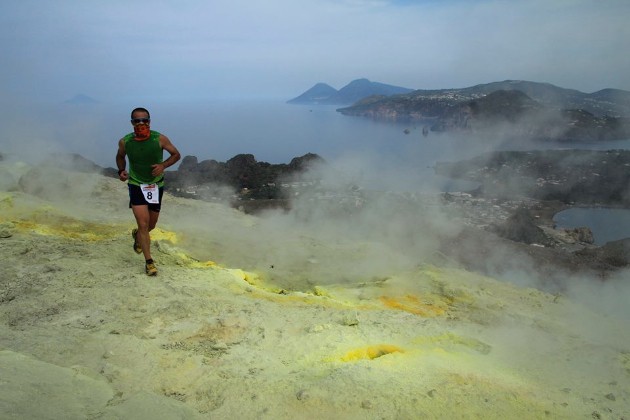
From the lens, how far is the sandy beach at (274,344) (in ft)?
9.41

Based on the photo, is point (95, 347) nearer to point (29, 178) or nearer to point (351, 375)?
point (351, 375)

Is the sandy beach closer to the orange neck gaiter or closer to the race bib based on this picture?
the race bib

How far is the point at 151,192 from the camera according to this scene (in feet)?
16.3

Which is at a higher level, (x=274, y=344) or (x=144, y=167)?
(x=144, y=167)

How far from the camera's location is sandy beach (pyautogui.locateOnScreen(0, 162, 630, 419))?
9.41 feet

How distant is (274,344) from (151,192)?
242cm

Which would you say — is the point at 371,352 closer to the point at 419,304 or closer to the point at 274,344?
the point at 274,344

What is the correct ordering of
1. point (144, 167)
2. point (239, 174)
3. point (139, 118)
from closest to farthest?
point (139, 118)
point (144, 167)
point (239, 174)

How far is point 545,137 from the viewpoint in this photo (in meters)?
83.3

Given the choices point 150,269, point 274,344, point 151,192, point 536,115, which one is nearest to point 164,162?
point 151,192

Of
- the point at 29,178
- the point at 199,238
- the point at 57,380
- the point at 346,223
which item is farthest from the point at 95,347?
the point at 346,223

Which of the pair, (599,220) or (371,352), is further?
(599,220)

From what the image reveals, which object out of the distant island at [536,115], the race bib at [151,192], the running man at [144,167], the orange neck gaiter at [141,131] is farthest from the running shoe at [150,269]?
the distant island at [536,115]

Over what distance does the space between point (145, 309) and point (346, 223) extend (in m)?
11.5
